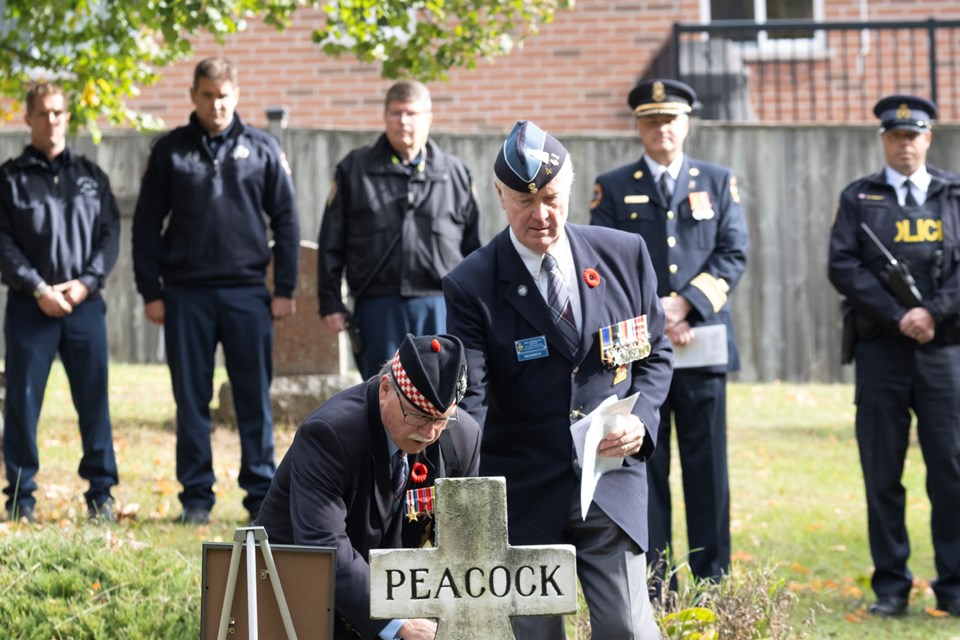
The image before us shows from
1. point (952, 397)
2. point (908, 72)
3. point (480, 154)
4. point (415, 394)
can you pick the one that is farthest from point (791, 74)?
point (415, 394)

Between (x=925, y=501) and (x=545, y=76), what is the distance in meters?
7.11

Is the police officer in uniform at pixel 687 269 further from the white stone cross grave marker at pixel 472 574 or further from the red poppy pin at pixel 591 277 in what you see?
the white stone cross grave marker at pixel 472 574

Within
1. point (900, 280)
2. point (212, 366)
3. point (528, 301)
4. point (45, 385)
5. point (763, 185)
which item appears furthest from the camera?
point (763, 185)

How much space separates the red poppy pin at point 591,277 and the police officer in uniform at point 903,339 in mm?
2856

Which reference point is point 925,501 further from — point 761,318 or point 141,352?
point 141,352

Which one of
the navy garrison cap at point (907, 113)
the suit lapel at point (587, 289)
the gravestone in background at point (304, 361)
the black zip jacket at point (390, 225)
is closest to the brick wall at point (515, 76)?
the gravestone in background at point (304, 361)

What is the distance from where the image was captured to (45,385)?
8055 mm

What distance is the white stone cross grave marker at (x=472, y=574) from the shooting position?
4148 mm

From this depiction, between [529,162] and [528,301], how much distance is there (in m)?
0.48

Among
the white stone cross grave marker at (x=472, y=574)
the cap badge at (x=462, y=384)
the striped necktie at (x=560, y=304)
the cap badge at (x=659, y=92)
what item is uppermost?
the cap badge at (x=659, y=92)

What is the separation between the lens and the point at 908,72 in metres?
15.5

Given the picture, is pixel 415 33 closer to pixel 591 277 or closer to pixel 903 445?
pixel 903 445

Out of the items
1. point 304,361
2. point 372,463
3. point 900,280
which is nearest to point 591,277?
point 372,463

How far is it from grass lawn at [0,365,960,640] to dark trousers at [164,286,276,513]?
33 cm
